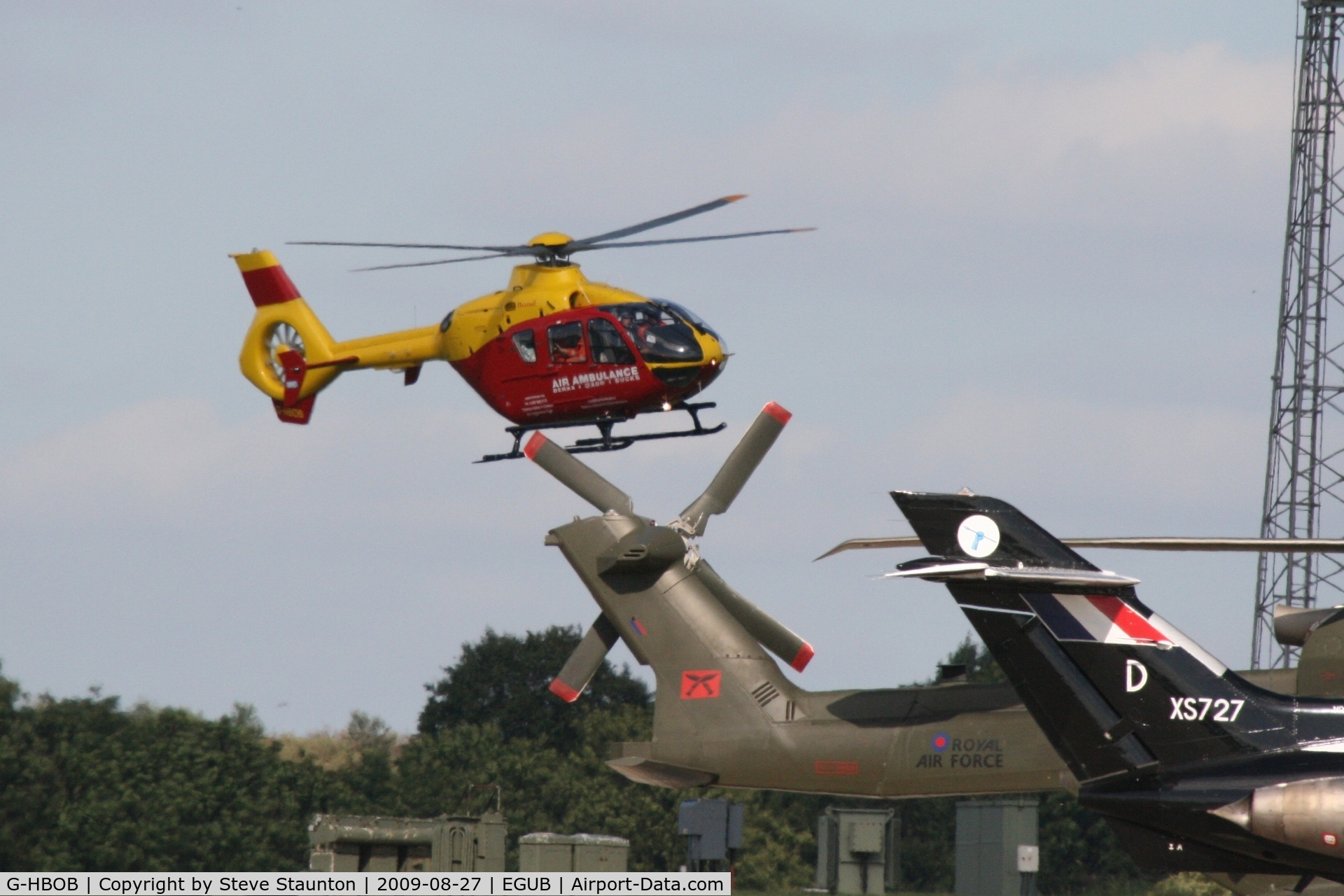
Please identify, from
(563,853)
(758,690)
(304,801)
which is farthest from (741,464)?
(304,801)

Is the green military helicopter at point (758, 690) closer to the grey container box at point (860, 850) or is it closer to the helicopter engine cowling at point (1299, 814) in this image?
the helicopter engine cowling at point (1299, 814)

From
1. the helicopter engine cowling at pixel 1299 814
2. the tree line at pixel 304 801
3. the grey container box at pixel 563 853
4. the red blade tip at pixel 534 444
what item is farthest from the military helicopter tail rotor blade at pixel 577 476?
the tree line at pixel 304 801

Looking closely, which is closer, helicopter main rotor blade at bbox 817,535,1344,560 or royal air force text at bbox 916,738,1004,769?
helicopter main rotor blade at bbox 817,535,1344,560

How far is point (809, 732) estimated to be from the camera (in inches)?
954

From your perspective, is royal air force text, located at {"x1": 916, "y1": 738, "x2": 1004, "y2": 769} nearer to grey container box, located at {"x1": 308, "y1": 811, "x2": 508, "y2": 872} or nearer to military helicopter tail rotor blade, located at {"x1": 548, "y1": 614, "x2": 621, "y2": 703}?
A: military helicopter tail rotor blade, located at {"x1": 548, "y1": 614, "x2": 621, "y2": 703}

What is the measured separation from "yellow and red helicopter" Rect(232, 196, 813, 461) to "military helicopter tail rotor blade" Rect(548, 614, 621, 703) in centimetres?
397

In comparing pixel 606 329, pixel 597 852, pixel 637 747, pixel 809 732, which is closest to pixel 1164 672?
pixel 809 732

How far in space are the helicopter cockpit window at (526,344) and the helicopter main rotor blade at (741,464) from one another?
4.64 metres

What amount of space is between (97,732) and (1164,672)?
142 feet

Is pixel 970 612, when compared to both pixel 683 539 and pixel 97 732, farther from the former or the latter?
pixel 97 732

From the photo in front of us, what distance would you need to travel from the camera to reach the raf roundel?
18.1 m

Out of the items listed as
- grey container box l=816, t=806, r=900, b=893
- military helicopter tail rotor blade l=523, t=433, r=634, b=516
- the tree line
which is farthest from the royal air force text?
the tree line

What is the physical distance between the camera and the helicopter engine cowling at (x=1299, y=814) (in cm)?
1700

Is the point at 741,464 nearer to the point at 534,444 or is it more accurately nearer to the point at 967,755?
the point at 534,444
